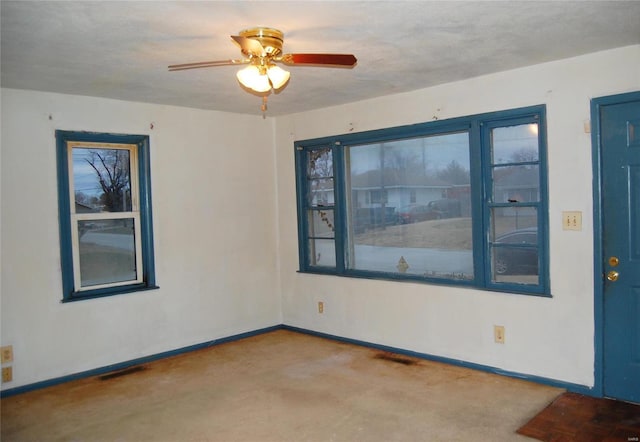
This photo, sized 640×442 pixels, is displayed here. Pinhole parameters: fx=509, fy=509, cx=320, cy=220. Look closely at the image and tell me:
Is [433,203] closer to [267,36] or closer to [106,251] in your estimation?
[267,36]

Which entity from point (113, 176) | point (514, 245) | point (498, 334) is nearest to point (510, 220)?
point (514, 245)

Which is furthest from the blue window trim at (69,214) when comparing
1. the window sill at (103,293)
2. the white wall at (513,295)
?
the white wall at (513,295)

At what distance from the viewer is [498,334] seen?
4113 millimetres

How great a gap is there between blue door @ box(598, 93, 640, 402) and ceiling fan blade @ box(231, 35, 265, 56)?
2.42 m

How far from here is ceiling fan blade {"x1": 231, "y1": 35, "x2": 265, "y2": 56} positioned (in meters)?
2.55

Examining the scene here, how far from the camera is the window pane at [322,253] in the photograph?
5.52m

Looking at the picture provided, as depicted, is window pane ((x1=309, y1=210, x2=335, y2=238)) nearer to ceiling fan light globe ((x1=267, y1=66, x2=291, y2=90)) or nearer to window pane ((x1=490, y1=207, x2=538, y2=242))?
window pane ((x1=490, y1=207, x2=538, y2=242))

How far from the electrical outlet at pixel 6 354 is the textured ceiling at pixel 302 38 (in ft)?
6.74

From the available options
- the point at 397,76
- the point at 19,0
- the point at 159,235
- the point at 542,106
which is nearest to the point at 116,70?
the point at 19,0

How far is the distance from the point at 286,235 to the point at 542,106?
3.06 meters

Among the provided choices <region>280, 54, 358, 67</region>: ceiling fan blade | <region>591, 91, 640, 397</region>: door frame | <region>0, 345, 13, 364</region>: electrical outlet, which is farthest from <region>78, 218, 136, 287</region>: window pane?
<region>591, 91, 640, 397</region>: door frame

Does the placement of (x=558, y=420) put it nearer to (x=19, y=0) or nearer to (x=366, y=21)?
(x=366, y=21)

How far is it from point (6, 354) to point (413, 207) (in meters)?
3.66

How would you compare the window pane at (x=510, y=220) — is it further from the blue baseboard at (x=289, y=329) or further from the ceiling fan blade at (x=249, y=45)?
the ceiling fan blade at (x=249, y=45)
